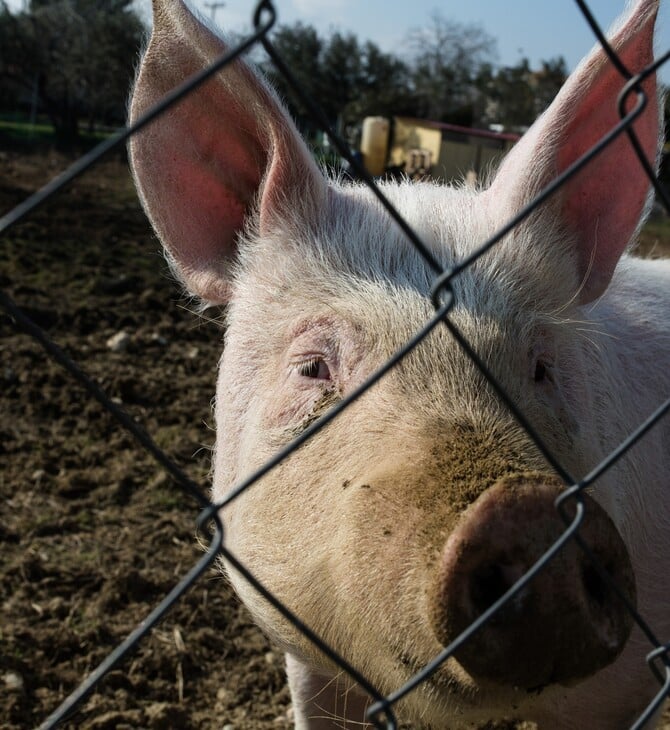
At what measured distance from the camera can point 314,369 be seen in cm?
235

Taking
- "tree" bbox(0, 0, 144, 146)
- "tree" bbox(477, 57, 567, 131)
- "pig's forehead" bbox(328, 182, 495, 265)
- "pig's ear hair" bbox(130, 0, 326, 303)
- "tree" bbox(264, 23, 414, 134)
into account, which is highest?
"tree" bbox(0, 0, 144, 146)

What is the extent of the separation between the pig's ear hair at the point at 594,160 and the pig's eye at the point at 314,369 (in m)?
0.82

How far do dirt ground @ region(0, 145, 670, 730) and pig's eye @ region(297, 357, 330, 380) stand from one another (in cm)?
160

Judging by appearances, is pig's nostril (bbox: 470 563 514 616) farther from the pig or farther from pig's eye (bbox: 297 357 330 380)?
pig's eye (bbox: 297 357 330 380)

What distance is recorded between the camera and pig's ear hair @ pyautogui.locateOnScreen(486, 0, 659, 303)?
2.35 m

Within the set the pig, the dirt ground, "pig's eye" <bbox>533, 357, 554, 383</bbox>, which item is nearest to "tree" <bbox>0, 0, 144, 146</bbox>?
the dirt ground

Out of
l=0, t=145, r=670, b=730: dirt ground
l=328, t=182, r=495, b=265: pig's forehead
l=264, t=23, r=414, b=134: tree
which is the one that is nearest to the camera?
l=328, t=182, r=495, b=265: pig's forehead

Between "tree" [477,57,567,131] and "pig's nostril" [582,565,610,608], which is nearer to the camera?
"pig's nostril" [582,565,610,608]

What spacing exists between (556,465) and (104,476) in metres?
4.09

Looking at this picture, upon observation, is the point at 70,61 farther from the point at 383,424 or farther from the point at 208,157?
the point at 383,424

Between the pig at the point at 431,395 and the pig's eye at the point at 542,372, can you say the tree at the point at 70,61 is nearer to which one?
the pig at the point at 431,395

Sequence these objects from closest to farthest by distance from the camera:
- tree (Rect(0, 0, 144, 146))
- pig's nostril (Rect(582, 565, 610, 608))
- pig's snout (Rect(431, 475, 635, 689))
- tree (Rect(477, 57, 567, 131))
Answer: pig's snout (Rect(431, 475, 635, 689)) < pig's nostril (Rect(582, 565, 610, 608)) < tree (Rect(0, 0, 144, 146)) < tree (Rect(477, 57, 567, 131))

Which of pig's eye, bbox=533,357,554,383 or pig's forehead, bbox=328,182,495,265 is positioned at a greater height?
pig's forehead, bbox=328,182,495,265

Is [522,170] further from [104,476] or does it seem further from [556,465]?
[104,476]
